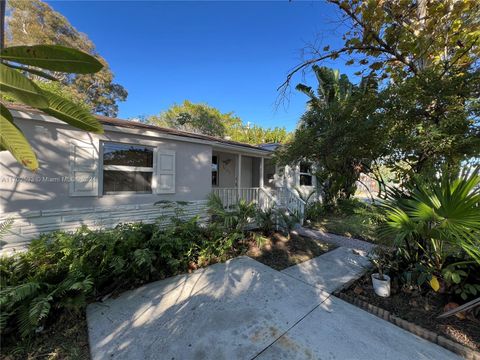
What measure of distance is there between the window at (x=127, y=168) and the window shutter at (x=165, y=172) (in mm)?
211

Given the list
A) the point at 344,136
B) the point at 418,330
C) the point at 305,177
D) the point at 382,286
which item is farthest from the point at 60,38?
the point at 418,330

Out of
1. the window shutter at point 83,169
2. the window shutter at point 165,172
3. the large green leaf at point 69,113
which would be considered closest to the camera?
the large green leaf at point 69,113

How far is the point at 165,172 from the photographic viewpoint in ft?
18.9

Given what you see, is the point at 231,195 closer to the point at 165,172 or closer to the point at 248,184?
the point at 165,172

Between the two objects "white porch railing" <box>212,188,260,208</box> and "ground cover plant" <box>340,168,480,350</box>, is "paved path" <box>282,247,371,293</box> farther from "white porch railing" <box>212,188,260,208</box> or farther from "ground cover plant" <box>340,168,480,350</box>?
"white porch railing" <box>212,188,260,208</box>

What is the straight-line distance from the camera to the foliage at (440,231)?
2.33m

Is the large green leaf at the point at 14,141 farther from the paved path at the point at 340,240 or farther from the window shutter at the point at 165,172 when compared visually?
the paved path at the point at 340,240

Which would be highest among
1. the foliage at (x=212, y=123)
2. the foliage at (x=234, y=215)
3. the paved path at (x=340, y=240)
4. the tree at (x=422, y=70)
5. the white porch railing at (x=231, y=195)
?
the foliage at (x=212, y=123)

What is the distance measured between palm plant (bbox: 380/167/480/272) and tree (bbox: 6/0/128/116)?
54.9 feet

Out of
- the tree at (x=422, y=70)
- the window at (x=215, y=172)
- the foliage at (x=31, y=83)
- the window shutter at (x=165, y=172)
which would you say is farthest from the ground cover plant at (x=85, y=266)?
the window at (x=215, y=172)

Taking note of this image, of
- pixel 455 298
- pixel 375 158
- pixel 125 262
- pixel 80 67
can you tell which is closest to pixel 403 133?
pixel 375 158

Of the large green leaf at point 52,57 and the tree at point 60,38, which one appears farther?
the tree at point 60,38

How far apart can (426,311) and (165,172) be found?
5.66m

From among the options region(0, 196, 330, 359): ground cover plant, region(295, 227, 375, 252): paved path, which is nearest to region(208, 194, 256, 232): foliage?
region(0, 196, 330, 359): ground cover plant
